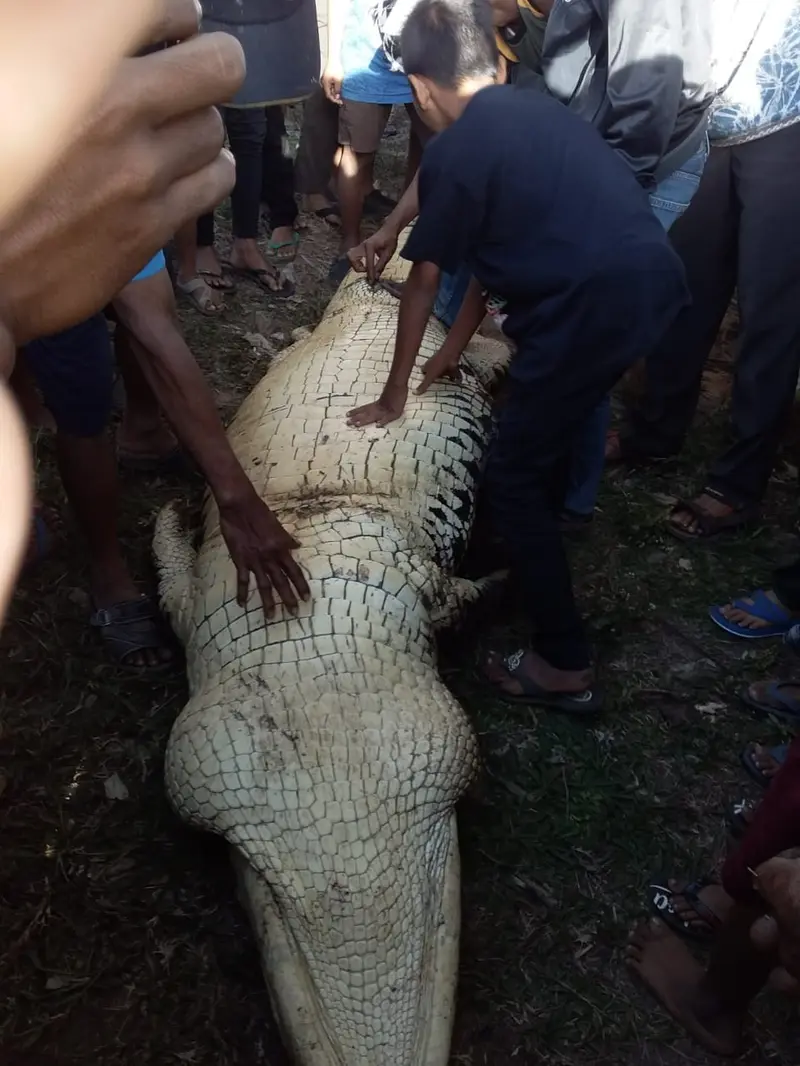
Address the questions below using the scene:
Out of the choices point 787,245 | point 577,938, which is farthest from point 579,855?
point 787,245

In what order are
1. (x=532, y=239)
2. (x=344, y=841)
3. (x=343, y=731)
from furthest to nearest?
(x=532, y=239) → (x=343, y=731) → (x=344, y=841)

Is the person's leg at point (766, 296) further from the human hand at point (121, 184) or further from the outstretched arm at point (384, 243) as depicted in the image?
the human hand at point (121, 184)

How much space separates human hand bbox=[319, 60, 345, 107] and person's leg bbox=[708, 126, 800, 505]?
2.37 metres

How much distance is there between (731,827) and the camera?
236 centimetres

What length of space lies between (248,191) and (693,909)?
373 cm

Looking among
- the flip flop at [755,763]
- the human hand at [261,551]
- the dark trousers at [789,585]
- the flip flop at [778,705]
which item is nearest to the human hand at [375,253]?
the human hand at [261,551]

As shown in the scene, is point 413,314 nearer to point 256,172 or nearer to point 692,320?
point 692,320

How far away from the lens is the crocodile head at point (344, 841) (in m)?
1.68

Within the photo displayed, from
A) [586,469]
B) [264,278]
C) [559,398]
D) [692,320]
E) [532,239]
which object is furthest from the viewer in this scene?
[264,278]

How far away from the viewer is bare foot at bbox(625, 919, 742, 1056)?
6.56 ft

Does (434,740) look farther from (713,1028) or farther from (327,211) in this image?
(327,211)

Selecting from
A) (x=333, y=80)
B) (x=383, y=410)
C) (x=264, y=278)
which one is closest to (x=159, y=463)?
(x=383, y=410)

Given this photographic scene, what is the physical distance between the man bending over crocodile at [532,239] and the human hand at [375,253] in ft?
3.19

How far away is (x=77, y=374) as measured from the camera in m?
2.35
